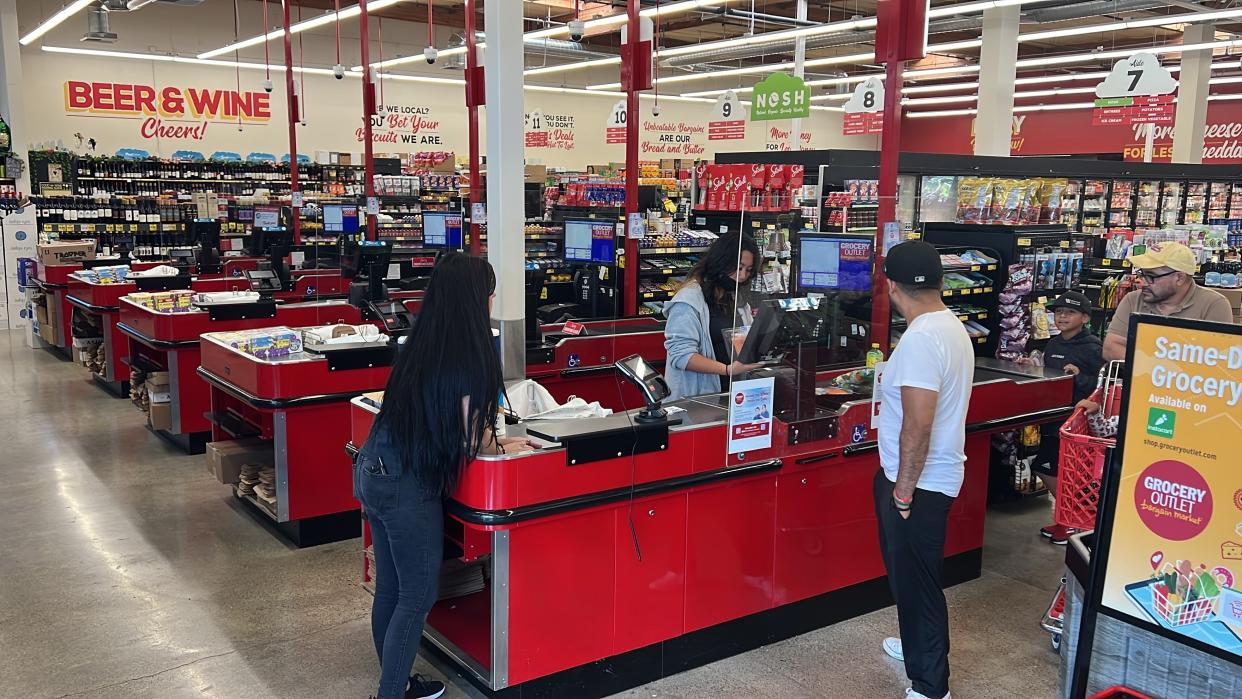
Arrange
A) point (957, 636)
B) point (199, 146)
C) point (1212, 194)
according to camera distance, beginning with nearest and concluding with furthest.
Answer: point (957, 636) → point (1212, 194) → point (199, 146)

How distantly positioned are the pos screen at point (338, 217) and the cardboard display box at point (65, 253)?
9.18ft

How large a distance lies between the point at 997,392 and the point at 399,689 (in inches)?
123

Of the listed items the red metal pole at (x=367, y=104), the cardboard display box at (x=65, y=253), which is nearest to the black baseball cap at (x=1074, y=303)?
the red metal pole at (x=367, y=104)

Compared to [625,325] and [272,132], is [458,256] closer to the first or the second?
[625,325]

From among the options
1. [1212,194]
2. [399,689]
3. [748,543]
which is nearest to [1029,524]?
[748,543]

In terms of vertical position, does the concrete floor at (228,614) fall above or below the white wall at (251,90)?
below

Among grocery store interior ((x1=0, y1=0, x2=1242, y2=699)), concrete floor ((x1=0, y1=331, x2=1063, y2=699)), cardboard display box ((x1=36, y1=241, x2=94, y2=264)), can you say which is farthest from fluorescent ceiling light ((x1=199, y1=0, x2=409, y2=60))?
concrete floor ((x1=0, y1=331, x2=1063, y2=699))

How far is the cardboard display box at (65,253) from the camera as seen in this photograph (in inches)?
416

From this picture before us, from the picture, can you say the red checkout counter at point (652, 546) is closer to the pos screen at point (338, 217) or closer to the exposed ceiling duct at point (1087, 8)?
the pos screen at point (338, 217)

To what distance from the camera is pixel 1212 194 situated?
11148mm

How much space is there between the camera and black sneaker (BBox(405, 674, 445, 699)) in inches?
139

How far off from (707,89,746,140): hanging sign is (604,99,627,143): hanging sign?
140cm

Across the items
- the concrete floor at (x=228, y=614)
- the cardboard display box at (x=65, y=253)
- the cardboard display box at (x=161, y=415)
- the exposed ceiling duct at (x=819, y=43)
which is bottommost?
the concrete floor at (x=228, y=614)

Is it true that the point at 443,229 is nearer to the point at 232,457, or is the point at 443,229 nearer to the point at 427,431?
the point at 232,457
